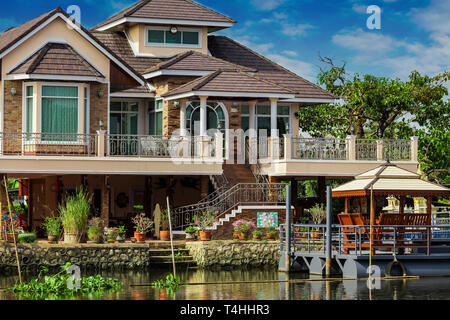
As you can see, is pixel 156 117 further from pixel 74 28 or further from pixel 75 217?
pixel 75 217

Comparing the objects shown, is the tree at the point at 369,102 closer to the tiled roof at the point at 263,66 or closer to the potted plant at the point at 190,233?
the tiled roof at the point at 263,66

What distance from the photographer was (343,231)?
30.5 m

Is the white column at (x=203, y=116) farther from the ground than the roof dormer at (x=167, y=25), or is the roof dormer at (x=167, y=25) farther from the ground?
the roof dormer at (x=167, y=25)

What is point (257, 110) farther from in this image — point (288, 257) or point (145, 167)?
point (288, 257)

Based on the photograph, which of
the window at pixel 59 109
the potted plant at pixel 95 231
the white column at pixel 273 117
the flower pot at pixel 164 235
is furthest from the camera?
the white column at pixel 273 117

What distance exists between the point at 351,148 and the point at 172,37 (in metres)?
9.75

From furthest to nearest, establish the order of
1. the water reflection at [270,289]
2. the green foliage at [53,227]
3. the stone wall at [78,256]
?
the green foliage at [53,227] < the stone wall at [78,256] < the water reflection at [270,289]

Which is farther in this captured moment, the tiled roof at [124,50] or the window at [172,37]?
the window at [172,37]

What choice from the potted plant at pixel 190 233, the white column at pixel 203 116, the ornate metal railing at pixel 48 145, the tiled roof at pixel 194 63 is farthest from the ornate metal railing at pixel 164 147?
the tiled roof at pixel 194 63

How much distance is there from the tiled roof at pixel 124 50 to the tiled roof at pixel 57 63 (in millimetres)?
4424

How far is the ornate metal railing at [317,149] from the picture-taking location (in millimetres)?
37625

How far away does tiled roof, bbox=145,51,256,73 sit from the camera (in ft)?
130

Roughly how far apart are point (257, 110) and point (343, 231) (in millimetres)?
11461

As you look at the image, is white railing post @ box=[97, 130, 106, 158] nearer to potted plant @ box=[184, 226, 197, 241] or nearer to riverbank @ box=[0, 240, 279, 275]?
riverbank @ box=[0, 240, 279, 275]
